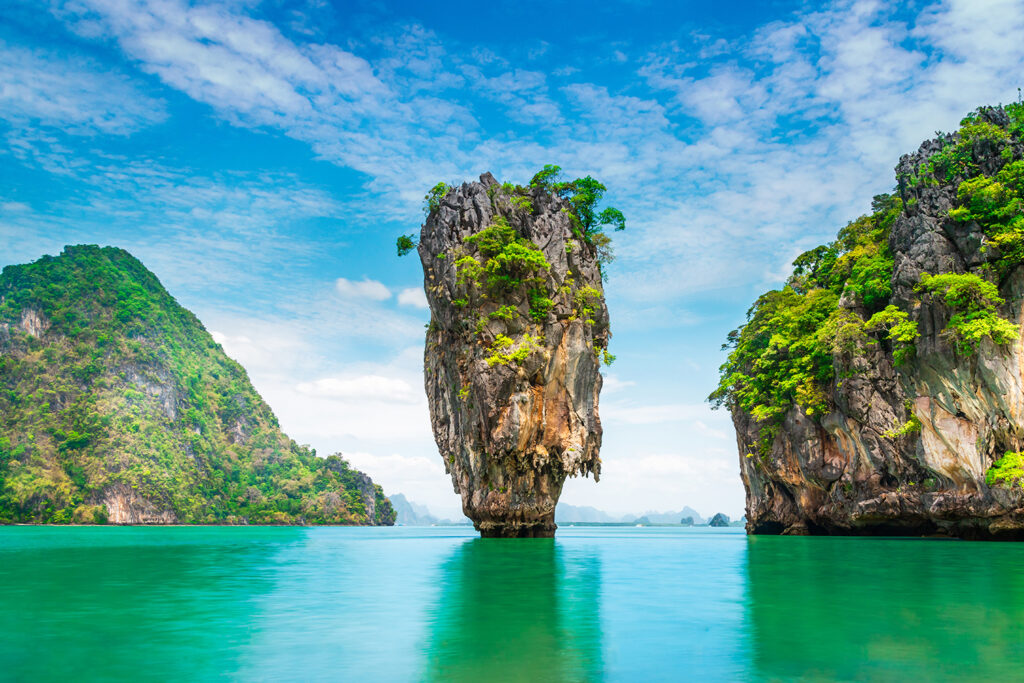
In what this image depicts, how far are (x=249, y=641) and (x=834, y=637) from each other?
685 cm

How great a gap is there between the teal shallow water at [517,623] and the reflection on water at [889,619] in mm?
36

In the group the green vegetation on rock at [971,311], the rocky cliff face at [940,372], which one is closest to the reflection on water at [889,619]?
the rocky cliff face at [940,372]

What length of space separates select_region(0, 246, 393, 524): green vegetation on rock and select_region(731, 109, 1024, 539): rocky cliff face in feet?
221

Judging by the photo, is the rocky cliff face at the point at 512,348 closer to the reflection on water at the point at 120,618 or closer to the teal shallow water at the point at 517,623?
the teal shallow water at the point at 517,623

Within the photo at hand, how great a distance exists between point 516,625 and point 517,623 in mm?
162

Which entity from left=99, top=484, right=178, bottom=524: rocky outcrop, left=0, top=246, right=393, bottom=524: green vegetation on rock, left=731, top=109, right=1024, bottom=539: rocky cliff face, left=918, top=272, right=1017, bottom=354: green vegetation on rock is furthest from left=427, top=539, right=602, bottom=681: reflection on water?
left=99, top=484, right=178, bottom=524: rocky outcrop

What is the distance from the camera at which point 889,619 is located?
8969mm

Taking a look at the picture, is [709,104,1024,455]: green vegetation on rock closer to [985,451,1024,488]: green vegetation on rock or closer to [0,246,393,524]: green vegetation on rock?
[985,451,1024,488]: green vegetation on rock

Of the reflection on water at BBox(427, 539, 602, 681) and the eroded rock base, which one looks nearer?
the reflection on water at BBox(427, 539, 602, 681)

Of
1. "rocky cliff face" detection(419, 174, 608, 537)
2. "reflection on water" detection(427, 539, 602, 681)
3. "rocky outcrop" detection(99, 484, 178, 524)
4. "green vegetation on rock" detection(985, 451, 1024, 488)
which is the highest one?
"rocky cliff face" detection(419, 174, 608, 537)

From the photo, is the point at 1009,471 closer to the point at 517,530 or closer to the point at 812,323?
the point at 812,323

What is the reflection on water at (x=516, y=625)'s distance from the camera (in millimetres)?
6513

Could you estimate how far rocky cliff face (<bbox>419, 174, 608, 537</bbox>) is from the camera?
2708 cm

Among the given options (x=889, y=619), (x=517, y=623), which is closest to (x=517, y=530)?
(x=517, y=623)
